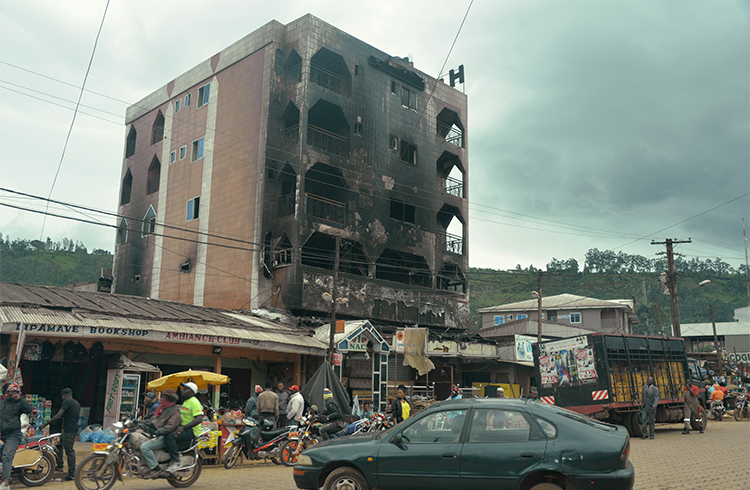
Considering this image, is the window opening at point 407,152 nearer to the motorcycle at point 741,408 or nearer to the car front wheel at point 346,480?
the motorcycle at point 741,408

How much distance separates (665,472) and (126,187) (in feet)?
140

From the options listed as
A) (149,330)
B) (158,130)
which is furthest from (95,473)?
(158,130)

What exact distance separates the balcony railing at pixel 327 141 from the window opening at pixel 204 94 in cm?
847

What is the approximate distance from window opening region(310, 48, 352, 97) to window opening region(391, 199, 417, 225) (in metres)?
7.95

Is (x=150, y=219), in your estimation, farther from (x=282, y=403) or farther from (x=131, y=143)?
(x=282, y=403)

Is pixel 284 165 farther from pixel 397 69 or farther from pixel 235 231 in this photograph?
pixel 397 69

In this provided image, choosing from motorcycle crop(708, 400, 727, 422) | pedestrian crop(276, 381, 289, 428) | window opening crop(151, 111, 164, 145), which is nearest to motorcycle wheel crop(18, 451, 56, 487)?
pedestrian crop(276, 381, 289, 428)

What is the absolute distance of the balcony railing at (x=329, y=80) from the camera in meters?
35.7

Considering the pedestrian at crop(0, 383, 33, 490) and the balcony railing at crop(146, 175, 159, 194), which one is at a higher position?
the balcony railing at crop(146, 175, 159, 194)

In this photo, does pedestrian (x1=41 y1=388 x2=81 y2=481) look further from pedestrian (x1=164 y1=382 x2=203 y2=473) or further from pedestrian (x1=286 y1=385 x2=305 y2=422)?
pedestrian (x1=286 y1=385 x2=305 y2=422)

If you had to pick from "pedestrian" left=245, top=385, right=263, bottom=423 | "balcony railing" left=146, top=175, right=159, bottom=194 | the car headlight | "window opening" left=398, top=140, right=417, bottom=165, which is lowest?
the car headlight

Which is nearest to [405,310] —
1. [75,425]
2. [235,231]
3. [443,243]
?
[443,243]

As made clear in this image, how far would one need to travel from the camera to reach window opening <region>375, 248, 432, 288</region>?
3925 centimetres

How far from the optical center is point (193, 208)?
37.7 m
